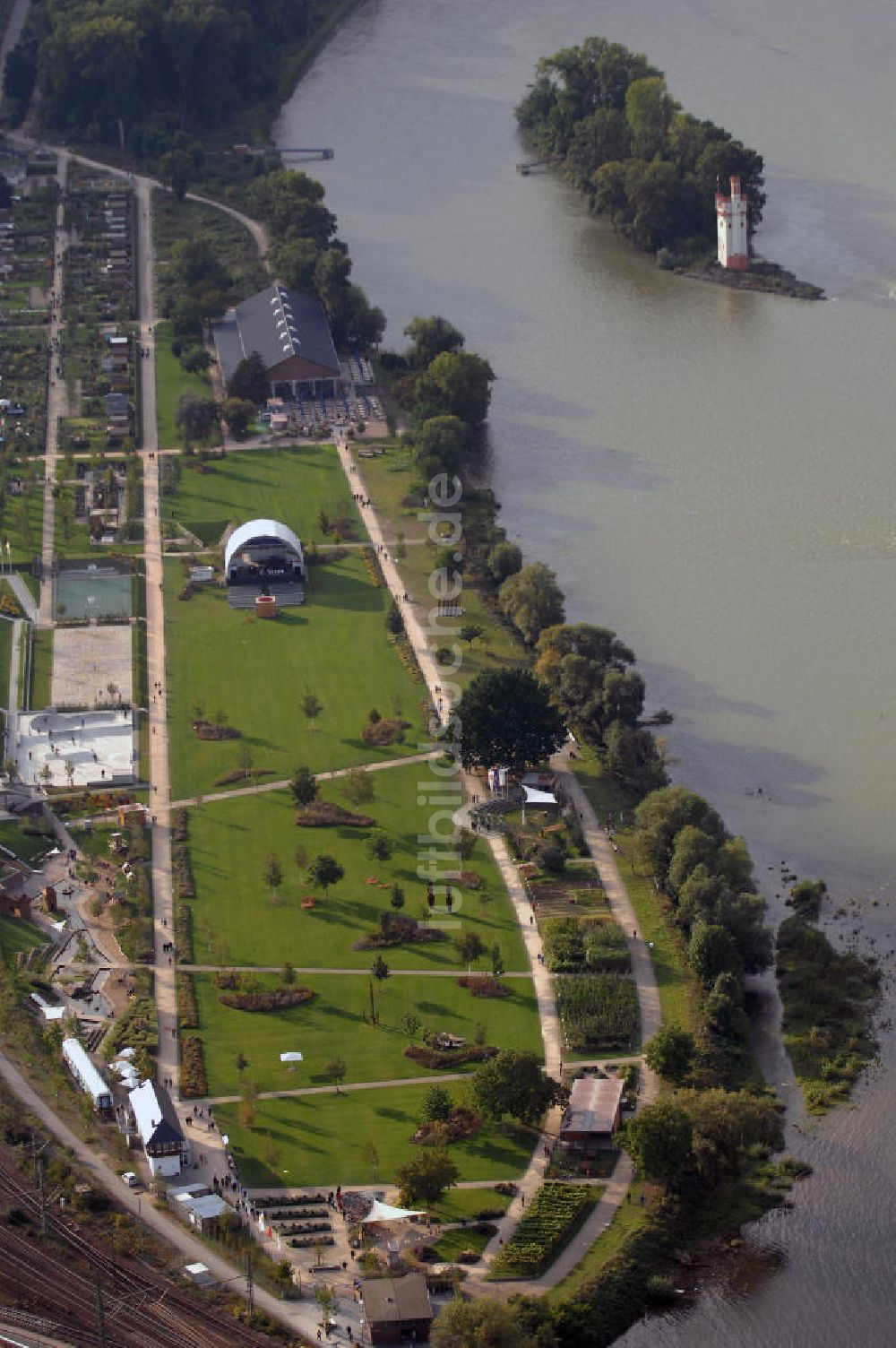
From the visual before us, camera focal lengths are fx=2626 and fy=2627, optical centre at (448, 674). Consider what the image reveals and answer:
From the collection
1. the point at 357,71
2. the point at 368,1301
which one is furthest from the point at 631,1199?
the point at 357,71

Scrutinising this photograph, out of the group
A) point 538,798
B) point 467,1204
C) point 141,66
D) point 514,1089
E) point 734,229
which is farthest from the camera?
point 141,66

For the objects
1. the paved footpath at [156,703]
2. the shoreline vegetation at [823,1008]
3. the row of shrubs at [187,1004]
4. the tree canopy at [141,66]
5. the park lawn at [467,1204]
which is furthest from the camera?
the tree canopy at [141,66]

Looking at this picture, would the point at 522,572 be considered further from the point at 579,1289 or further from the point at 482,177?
the point at 482,177

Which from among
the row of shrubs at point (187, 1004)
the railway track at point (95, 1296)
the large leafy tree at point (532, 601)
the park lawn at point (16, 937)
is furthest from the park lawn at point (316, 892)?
the railway track at point (95, 1296)

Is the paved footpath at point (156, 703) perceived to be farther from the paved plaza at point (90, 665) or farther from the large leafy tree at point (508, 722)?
the large leafy tree at point (508, 722)

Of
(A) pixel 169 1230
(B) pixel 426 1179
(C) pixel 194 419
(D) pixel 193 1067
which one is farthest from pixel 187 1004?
(C) pixel 194 419

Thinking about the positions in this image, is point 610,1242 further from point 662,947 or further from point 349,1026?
point 662,947
